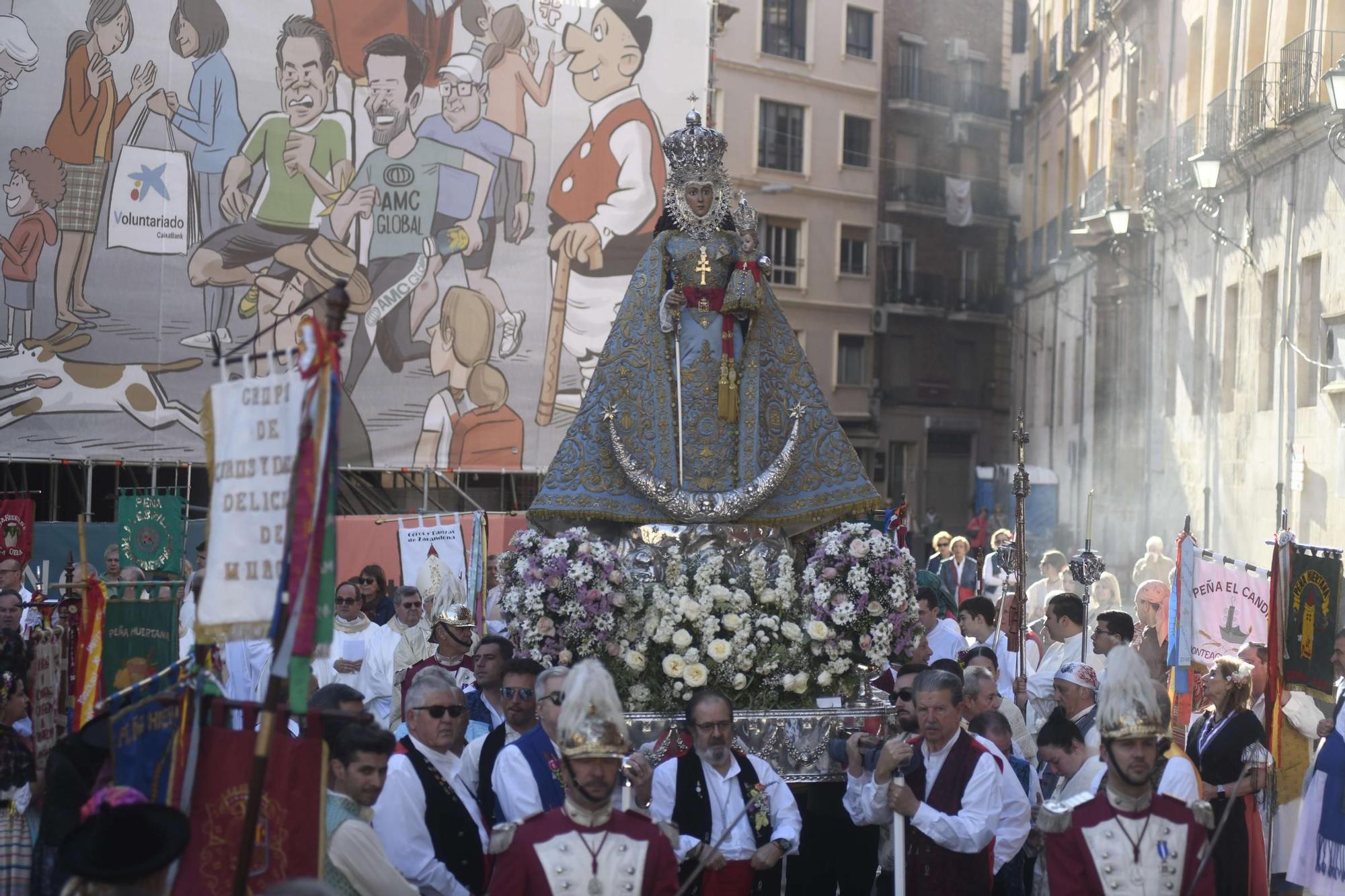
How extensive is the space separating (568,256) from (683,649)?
12093 mm

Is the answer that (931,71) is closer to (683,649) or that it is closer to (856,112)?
(856,112)

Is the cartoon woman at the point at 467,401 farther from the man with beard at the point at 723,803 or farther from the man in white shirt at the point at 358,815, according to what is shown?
the man in white shirt at the point at 358,815

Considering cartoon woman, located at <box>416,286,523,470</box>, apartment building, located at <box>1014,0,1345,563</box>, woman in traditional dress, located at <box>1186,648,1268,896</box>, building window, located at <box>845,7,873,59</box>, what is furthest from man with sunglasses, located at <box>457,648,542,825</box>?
building window, located at <box>845,7,873,59</box>

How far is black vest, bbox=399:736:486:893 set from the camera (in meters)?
5.60

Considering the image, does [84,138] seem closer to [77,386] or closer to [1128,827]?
[77,386]

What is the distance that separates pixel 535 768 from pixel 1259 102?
44.7 ft

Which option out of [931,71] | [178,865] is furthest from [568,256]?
[931,71]

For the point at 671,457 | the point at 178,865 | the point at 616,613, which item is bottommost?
the point at 178,865

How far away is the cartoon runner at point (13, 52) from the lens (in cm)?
1705

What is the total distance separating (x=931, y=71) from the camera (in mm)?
37344

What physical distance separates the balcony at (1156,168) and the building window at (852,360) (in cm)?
1368

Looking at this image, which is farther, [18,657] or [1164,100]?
[1164,100]

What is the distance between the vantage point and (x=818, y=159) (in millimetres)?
34875

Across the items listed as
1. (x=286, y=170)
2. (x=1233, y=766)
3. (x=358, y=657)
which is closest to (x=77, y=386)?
(x=286, y=170)
